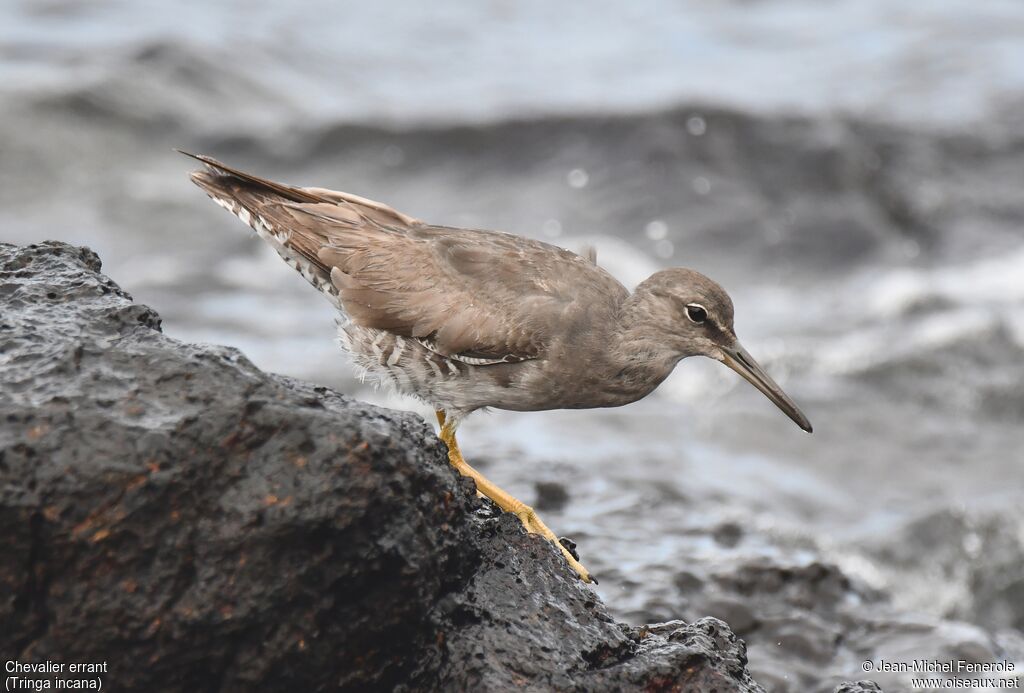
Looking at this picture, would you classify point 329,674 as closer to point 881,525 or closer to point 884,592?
point 884,592

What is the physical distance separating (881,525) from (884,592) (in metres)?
1.68

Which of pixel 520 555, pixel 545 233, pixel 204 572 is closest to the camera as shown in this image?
pixel 204 572

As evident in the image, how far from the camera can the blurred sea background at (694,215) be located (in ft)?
26.4

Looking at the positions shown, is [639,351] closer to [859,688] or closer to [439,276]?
[439,276]

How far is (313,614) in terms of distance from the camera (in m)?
3.45

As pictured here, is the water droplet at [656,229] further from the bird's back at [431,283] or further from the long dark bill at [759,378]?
the long dark bill at [759,378]

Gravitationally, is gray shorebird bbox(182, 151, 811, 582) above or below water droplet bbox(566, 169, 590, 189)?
below

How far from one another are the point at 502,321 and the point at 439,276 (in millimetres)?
466

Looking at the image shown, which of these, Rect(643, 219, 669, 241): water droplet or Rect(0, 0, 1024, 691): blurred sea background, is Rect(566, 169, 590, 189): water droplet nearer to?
Rect(0, 0, 1024, 691): blurred sea background

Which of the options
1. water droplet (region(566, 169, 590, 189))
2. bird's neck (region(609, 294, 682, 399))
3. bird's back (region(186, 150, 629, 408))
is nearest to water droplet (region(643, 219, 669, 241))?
water droplet (region(566, 169, 590, 189))

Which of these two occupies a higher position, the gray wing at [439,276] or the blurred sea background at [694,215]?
the blurred sea background at [694,215]

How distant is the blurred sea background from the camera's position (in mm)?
8039

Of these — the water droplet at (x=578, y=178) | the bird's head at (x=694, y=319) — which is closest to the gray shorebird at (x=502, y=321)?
the bird's head at (x=694, y=319)

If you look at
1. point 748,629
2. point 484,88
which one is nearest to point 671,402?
point 748,629
